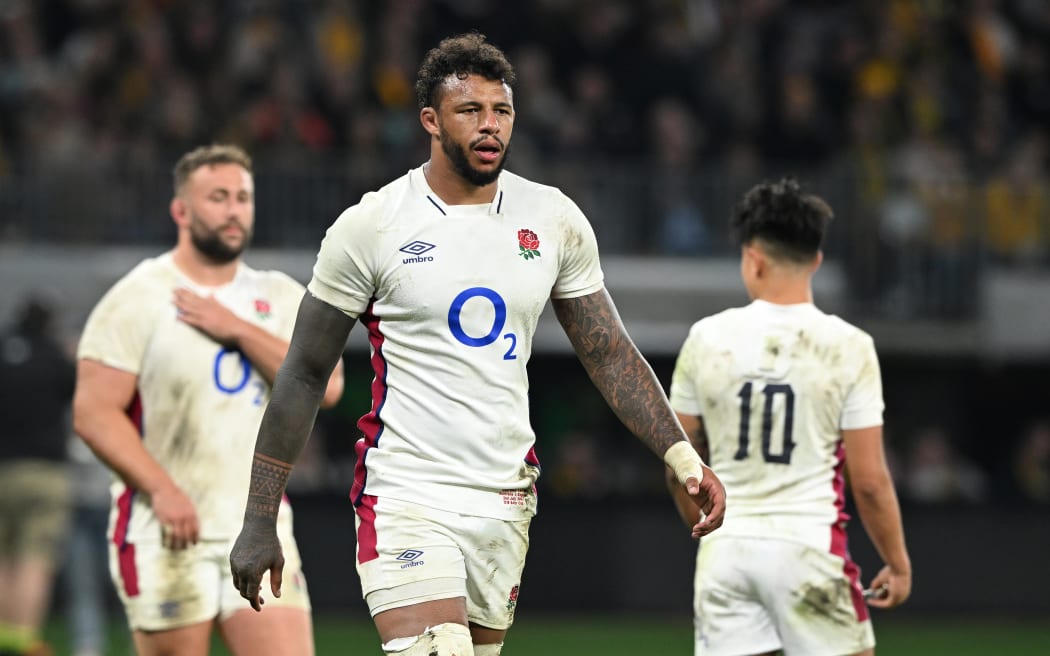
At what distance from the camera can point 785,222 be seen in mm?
6305

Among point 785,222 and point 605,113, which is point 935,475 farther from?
point 785,222

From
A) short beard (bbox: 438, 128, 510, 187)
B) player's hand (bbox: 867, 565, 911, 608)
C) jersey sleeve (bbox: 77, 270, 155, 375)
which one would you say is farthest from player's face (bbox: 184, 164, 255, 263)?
player's hand (bbox: 867, 565, 911, 608)

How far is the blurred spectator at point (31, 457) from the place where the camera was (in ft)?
35.5

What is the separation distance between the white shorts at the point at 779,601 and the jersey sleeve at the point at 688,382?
19.7 inches

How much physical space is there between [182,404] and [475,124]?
1988mm

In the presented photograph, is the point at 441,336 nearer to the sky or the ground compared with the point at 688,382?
nearer to the sky

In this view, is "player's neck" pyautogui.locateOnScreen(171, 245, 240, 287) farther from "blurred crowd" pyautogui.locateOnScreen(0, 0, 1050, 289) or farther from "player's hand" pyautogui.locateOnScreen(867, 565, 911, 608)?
"blurred crowd" pyautogui.locateOnScreen(0, 0, 1050, 289)

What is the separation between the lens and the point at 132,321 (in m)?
6.54

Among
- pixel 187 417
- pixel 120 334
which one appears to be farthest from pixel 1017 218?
pixel 120 334

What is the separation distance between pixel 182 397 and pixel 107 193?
916cm

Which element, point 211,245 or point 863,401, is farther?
point 211,245

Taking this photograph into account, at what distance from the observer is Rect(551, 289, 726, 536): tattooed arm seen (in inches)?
213

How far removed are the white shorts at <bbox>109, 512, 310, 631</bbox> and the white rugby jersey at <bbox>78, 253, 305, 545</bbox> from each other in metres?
0.10

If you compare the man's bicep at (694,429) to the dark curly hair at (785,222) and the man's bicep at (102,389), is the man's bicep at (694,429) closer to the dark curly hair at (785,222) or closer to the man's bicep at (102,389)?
the dark curly hair at (785,222)
